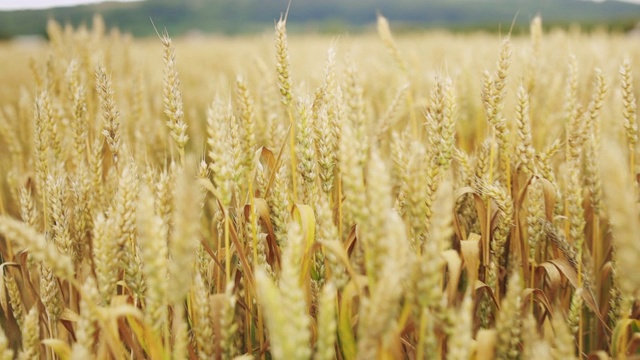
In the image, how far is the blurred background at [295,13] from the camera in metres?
89.9

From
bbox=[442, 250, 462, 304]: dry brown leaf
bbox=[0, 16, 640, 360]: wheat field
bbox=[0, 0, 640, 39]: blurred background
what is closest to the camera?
bbox=[0, 16, 640, 360]: wheat field

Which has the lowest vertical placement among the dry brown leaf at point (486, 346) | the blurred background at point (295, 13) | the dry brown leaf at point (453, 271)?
the dry brown leaf at point (486, 346)

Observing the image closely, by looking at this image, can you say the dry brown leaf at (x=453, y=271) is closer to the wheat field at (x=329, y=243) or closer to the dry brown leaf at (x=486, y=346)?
the wheat field at (x=329, y=243)

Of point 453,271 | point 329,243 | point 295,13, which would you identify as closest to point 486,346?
point 453,271

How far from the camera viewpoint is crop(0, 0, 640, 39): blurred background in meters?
89.9

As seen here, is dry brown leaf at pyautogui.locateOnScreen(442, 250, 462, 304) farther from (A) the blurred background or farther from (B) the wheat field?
(A) the blurred background

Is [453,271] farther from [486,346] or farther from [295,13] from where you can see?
[295,13]

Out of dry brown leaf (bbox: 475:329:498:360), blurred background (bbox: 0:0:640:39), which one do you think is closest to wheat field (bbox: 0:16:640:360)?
dry brown leaf (bbox: 475:329:498:360)

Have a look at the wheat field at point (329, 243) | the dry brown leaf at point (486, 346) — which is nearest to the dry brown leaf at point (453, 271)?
the wheat field at point (329, 243)

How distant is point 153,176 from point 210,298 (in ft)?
1.64

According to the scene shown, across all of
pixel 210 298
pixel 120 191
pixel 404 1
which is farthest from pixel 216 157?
pixel 404 1

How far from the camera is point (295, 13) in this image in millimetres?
135625

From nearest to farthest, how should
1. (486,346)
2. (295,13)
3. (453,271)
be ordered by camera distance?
(486,346) < (453,271) < (295,13)

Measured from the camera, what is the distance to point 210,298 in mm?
1231
